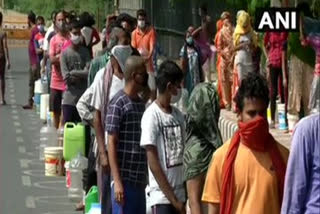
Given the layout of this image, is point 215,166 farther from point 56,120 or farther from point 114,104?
point 56,120

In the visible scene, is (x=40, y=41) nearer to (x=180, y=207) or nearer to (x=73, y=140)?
(x=73, y=140)

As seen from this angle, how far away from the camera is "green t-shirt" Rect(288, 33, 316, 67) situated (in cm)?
1508

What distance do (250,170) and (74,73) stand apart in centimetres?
865

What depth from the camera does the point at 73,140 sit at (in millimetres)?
15375

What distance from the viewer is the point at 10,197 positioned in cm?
1512

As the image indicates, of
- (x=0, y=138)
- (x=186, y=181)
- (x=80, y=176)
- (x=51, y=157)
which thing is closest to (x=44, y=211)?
(x=80, y=176)

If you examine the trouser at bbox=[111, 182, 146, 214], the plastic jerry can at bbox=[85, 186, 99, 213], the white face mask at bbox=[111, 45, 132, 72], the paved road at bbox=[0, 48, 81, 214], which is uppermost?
the white face mask at bbox=[111, 45, 132, 72]

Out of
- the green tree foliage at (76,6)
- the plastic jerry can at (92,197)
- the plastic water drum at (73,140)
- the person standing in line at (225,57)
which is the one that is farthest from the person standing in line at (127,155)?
the green tree foliage at (76,6)

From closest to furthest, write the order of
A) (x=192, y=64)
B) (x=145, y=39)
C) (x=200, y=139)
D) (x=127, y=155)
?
1. (x=200, y=139)
2. (x=127, y=155)
3. (x=145, y=39)
4. (x=192, y=64)

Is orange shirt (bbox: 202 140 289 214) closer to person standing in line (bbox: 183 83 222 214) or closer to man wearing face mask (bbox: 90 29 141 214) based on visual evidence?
person standing in line (bbox: 183 83 222 214)

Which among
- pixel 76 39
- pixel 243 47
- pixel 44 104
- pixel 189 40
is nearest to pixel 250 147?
pixel 76 39

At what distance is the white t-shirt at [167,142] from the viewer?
364 inches

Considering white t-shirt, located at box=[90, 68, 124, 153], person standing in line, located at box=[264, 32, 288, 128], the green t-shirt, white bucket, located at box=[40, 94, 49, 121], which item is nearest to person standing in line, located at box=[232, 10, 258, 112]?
person standing in line, located at box=[264, 32, 288, 128]

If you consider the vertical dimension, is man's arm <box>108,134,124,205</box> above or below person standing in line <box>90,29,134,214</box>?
below
